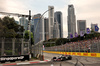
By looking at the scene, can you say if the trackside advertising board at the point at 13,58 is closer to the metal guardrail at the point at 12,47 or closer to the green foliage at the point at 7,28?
the metal guardrail at the point at 12,47

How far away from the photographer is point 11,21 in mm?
43375

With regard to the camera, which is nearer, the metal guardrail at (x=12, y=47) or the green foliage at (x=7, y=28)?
the metal guardrail at (x=12, y=47)

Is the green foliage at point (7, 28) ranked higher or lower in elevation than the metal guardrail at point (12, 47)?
higher

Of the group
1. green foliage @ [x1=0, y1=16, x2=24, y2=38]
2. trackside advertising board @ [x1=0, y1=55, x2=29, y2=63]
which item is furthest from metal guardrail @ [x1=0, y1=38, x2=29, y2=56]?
green foliage @ [x1=0, y1=16, x2=24, y2=38]

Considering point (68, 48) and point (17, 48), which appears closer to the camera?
point (17, 48)

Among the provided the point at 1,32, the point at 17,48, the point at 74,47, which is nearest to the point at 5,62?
the point at 17,48

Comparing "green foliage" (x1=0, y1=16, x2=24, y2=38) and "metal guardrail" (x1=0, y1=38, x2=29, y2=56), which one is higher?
"green foliage" (x1=0, y1=16, x2=24, y2=38)

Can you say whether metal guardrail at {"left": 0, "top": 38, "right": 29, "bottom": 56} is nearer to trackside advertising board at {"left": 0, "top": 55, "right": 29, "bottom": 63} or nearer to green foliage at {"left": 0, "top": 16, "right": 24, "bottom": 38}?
trackside advertising board at {"left": 0, "top": 55, "right": 29, "bottom": 63}

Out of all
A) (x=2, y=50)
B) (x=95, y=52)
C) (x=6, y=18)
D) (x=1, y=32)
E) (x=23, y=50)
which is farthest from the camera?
(x=6, y=18)

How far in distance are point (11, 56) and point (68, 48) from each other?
31033mm

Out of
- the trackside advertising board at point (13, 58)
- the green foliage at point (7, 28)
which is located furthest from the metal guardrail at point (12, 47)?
the green foliage at point (7, 28)

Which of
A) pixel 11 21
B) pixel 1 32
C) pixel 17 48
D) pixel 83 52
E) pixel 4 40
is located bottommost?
pixel 83 52

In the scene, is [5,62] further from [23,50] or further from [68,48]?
[68,48]

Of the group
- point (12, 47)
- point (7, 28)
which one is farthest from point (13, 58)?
point (7, 28)
